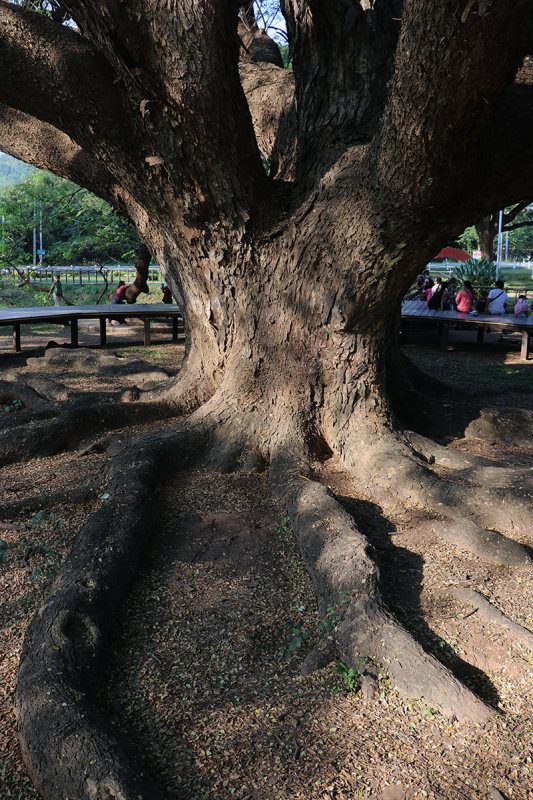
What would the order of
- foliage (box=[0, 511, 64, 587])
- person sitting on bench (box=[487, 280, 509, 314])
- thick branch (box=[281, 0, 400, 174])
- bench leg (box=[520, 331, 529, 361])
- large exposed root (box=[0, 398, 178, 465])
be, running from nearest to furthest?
foliage (box=[0, 511, 64, 587]) < thick branch (box=[281, 0, 400, 174]) < large exposed root (box=[0, 398, 178, 465]) < bench leg (box=[520, 331, 529, 361]) < person sitting on bench (box=[487, 280, 509, 314])

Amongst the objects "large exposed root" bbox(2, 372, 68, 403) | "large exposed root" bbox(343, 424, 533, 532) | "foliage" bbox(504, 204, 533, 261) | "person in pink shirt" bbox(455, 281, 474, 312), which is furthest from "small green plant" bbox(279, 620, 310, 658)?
"foliage" bbox(504, 204, 533, 261)

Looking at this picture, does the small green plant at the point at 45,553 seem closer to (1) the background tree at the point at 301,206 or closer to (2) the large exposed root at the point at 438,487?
(1) the background tree at the point at 301,206

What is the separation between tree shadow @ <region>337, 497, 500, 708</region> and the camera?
286 cm

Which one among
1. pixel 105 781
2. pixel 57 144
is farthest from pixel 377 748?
pixel 57 144

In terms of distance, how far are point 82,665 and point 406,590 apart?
1.69 meters

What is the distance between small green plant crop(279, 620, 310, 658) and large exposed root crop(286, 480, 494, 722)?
0.15 m

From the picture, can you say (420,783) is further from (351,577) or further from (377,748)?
(351,577)

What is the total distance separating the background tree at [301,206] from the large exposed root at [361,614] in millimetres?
12

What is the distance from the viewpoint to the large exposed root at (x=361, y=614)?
2.62m

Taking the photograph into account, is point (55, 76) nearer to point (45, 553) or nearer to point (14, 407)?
point (45, 553)

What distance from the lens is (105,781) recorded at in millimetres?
2160

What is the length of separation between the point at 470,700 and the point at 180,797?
115 centimetres

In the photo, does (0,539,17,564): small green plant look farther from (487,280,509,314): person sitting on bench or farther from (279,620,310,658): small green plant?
(487,280,509,314): person sitting on bench

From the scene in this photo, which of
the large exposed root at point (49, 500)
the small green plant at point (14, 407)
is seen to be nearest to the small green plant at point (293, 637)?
the large exposed root at point (49, 500)
